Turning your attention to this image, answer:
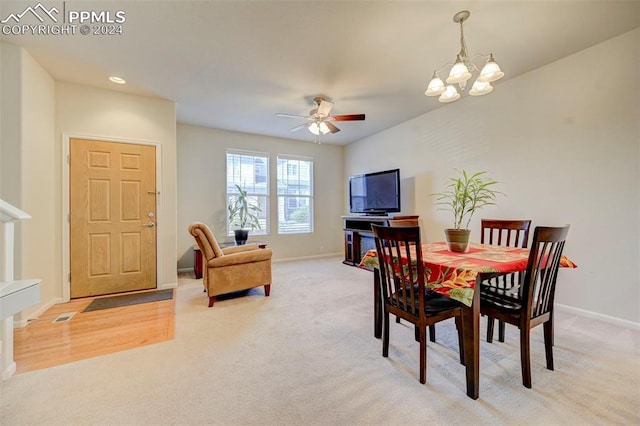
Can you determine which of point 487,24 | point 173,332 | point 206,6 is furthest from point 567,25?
point 173,332

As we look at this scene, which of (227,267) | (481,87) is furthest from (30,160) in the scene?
(481,87)

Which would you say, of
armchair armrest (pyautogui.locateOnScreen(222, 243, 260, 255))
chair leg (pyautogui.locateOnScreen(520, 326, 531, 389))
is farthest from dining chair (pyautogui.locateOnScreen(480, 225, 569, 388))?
armchair armrest (pyautogui.locateOnScreen(222, 243, 260, 255))

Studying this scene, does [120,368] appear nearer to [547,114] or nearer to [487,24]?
[487,24]

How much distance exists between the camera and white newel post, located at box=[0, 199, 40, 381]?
4.44ft

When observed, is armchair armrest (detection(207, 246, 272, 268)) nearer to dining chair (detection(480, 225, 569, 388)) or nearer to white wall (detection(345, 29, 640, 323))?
dining chair (detection(480, 225, 569, 388))

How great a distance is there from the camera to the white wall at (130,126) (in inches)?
124

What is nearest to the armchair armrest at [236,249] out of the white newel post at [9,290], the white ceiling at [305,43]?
the white newel post at [9,290]

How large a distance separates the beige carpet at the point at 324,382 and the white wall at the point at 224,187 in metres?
2.80

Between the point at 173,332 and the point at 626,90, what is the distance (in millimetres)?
4661

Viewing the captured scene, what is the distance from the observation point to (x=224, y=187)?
5.10 metres

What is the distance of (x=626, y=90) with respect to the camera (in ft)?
→ 7.78

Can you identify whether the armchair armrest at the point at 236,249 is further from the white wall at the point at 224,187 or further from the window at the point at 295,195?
the window at the point at 295,195

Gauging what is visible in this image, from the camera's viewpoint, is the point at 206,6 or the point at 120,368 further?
the point at 206,6

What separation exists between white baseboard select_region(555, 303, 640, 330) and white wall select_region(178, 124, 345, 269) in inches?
167
